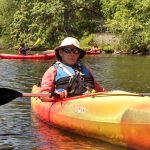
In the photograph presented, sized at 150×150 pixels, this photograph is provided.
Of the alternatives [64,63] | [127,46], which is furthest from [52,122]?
[127,46]

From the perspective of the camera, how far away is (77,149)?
7926 millimetres

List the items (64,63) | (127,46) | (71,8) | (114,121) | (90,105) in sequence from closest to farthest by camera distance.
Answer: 1. (114,121)
2. (90,105)
3. (64,63)
4. (127,46)
5. (71,8)

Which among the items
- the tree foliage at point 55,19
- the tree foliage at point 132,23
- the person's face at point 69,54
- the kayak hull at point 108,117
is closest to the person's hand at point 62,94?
the kayak hull at point 108,117

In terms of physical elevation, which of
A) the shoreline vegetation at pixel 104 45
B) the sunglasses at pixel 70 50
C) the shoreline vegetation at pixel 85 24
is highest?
the sunglasses at pixel 70 50

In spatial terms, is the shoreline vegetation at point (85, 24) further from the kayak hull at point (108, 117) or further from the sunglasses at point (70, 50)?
the kayak hull at point (108, 117)

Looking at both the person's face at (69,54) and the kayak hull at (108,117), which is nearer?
the kayak hull at (108,117)

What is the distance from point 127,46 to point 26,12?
15.3 m

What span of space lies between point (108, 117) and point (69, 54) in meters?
1.89

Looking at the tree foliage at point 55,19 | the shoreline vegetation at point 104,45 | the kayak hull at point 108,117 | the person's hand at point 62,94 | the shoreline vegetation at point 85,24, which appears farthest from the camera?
the tree foliage at point 55,19

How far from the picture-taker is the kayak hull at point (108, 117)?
714cm

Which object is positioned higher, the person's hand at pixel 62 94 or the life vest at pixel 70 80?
the life vest at pixel 70 80

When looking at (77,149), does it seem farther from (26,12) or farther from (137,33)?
(26,12)

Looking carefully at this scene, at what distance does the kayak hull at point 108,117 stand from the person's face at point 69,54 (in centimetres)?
76

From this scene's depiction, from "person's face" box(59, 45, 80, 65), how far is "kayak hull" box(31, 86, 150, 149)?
0.76 m
